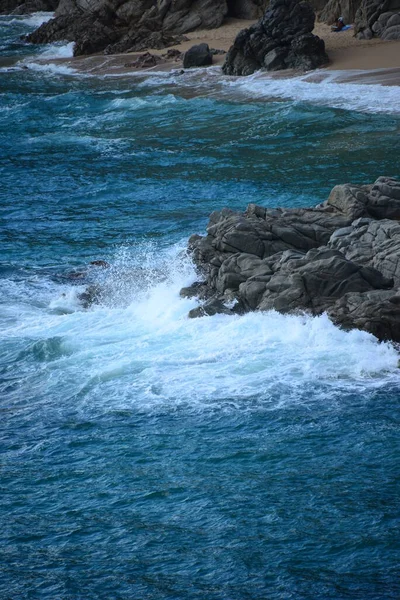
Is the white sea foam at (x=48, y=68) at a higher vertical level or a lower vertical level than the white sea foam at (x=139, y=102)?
higher

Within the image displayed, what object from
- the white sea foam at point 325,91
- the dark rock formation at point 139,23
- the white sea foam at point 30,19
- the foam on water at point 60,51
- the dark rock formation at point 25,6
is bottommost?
the white sea foam at point 325,91

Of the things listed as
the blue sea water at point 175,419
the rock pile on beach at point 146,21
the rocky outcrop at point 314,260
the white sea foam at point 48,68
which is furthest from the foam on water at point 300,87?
the rocky outcrop at point 314,260

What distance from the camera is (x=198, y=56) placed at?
35.7m

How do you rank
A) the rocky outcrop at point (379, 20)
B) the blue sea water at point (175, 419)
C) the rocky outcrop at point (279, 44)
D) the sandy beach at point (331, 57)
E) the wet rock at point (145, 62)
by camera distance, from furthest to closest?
the wet rock at point (145, 62) → the rocky outcrop at point (379, 20) → the rocky outcrop at point (279, 44) → the sandy beach at point (331, 57) → the blue sea water at point (175, 419)

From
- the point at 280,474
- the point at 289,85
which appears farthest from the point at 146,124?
the point at 280,474

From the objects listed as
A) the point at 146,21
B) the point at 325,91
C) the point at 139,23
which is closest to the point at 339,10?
the point at 325,91

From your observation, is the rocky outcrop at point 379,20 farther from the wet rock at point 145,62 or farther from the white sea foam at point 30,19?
the white sea foam at point 30,19

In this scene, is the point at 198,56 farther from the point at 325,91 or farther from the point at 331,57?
the point at 325,91

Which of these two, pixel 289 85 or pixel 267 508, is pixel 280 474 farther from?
pixel 289 85

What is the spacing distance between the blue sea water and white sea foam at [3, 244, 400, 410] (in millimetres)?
34

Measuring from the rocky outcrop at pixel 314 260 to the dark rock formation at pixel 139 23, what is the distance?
1032 inches

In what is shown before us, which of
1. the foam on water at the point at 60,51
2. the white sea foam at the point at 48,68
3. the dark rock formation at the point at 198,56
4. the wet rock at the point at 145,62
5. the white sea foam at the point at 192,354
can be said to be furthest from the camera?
the foam on water at the point at 60,51

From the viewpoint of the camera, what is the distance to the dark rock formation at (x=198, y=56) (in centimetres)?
3572

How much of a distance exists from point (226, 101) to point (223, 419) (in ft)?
68.7
